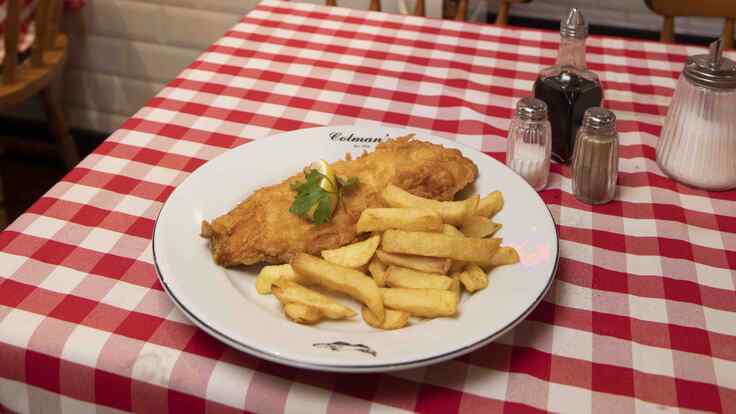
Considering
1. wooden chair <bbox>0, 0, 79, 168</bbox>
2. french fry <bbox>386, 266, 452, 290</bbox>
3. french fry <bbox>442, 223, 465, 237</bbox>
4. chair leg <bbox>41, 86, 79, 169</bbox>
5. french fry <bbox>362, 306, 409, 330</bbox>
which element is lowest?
chair leg <bbox>41, 86, 79, 169</bbox>

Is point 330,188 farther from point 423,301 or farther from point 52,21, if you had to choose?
point 52,21

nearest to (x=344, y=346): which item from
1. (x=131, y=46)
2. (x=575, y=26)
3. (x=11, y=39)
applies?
(x=575, y=26)

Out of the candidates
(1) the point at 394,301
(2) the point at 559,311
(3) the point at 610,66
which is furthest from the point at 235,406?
(3) the point at 610,66

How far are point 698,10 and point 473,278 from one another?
5.69ft

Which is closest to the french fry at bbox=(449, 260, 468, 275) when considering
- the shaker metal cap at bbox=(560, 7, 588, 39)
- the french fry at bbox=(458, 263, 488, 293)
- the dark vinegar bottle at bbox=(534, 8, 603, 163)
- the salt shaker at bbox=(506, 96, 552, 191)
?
the french fry at bbox=(458, 263, 488, 293)

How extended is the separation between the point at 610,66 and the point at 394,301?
3.80 feet

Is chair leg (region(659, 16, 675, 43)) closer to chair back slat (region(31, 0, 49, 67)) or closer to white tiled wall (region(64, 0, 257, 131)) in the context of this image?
white tiled wall (region(64, 0, 257, 131))

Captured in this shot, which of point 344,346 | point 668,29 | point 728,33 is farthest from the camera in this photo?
point 668,29

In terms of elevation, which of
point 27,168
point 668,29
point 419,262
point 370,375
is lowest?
point 27,168

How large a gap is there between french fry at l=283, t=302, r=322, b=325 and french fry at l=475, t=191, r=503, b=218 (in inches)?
12.9

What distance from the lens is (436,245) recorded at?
0.98 meters

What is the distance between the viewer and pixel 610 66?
186cm

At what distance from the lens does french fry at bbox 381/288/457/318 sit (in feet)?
3.09

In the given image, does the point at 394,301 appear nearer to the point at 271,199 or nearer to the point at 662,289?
the point at 271,199
